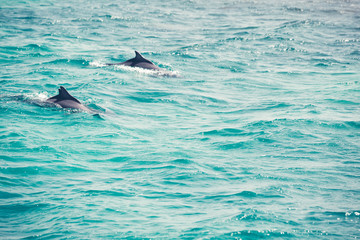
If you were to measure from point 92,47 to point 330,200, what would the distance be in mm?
21126

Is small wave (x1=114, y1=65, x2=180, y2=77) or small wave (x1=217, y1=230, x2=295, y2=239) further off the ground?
small wave (x1=114, y1=65, x2=180, y2=77)

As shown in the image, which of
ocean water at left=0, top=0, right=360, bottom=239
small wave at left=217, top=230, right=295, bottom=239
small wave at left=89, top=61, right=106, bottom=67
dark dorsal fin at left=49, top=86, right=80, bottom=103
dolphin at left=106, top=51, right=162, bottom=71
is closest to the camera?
small wave at left=217, top=230, right=295, bottom=239

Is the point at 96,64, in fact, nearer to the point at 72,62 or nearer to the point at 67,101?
the point at 72,62

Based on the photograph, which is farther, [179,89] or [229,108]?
[179,89]

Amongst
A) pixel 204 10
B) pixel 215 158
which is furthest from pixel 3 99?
pixel 204 10

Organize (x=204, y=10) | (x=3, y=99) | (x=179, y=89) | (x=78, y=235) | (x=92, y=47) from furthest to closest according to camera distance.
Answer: (x=204, y=10), (x=92, y=47), (x=179, y=89), (x=3, y=99), (x=78, y=235)

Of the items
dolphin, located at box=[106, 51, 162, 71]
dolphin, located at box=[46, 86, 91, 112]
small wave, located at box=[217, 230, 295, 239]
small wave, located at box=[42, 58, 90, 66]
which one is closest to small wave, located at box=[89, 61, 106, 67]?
small wave, located at box=[42, 58, 90, 66]

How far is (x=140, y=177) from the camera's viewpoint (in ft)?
41.9

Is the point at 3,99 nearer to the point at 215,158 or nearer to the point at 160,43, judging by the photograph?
the point at 215,158

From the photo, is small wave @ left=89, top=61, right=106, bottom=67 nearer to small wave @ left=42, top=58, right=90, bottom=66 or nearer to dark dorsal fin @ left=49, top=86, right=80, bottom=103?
small wave @ left=42, top=58, right=90, bottom=66

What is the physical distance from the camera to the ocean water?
35.0 feet

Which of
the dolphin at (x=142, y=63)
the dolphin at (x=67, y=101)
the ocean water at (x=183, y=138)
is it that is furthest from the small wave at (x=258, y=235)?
the dolphin at (x=142, y=63)

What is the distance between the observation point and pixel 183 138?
15703 millimetres

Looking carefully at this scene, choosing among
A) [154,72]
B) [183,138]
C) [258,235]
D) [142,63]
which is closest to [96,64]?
[142,63]
